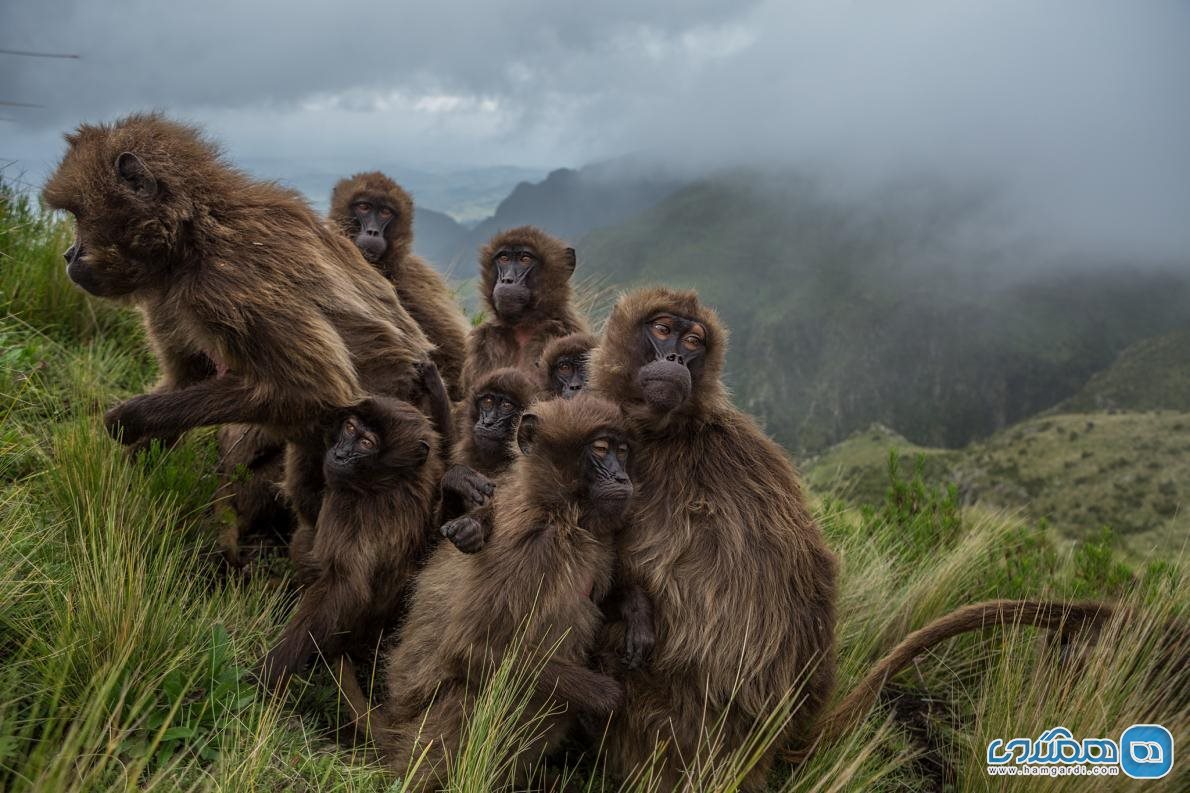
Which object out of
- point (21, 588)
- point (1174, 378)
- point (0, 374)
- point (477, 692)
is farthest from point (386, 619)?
point (1174, 378)

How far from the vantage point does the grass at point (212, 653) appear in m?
2.81

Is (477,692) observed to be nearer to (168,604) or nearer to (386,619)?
(386,619)

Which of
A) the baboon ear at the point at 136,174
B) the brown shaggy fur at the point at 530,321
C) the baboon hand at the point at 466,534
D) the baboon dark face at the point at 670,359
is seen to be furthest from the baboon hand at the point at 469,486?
the baboon ear at the point at 136,174

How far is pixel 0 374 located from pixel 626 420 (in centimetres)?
334

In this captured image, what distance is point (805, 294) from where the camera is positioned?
136250mm

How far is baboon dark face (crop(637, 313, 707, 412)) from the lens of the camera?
353 centimetres

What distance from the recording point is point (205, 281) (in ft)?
12.4

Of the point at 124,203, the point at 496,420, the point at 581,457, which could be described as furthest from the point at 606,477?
the point at 124,203

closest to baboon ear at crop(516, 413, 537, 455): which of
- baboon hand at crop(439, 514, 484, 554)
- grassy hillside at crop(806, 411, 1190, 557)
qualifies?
baboon hand at crop(439, 514, 484, 554)

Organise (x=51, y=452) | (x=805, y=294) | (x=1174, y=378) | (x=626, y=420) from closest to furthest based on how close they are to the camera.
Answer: (x=626, y=420), (x=51, y=452), (x=1174, y=378), (x=805, y=294)

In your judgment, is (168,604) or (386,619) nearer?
(168,604)

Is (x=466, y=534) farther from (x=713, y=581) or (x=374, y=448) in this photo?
(x=713, y=581)

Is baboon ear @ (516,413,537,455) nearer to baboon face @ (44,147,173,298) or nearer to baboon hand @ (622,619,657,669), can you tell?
baboon hand @ (622,619,657,669)

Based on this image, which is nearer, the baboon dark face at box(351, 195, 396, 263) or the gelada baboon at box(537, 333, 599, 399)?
the gelada baboon at box(537, 333, 599, 399)
